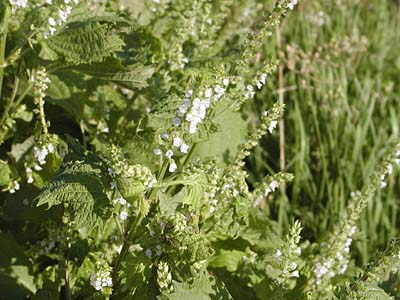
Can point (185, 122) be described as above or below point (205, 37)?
below

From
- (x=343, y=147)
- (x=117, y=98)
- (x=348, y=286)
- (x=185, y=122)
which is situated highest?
(x=343, y=147)

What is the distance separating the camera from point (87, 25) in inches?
109

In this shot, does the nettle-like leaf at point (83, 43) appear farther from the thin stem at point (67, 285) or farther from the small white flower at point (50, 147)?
the thin stem at point (67, 285)

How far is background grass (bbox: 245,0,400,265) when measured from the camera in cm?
419

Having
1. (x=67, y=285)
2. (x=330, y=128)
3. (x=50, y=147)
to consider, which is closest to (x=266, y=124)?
(x=50, y=147)

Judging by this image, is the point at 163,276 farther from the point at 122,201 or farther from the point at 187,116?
the point at 187,116

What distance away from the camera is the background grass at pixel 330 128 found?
4188 mm

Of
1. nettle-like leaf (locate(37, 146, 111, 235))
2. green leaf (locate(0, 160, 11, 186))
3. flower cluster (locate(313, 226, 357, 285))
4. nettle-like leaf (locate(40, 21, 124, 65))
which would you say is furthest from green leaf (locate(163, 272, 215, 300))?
nettle-like leaf (locate(40, 21, 124, 65))

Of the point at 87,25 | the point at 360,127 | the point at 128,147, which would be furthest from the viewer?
the point at 360,127

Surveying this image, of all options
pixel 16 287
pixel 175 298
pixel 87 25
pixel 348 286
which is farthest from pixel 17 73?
pixel 348 286

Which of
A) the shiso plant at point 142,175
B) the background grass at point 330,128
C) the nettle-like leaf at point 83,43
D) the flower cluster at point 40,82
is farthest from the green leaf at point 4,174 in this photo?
the background grass at point 330,128

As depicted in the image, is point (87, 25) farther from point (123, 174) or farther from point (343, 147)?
point (343, 147)

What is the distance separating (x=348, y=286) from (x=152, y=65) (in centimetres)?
125

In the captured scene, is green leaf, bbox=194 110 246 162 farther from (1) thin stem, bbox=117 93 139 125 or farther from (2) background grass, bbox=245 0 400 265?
(2) background grass, bbox=245 0 400 265
